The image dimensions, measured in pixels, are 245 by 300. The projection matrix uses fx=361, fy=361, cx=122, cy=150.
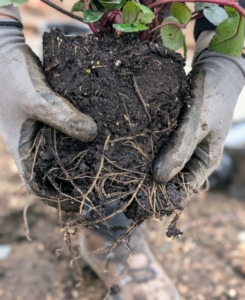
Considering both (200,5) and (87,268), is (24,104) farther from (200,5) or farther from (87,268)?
(87,268)

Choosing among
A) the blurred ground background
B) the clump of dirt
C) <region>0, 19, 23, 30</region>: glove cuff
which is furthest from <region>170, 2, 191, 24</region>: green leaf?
the blurred ground background

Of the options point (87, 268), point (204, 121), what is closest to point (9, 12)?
point (204, 121)

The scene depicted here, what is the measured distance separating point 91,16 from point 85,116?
259 mm

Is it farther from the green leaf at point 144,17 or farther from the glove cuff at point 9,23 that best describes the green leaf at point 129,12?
the glove cuff at point 9,23

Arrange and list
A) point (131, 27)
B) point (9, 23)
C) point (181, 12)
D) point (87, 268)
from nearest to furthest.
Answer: point (131, 27) < point (181, 12) < point (9, 23) < point (87, 268)

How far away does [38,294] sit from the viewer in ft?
5.08

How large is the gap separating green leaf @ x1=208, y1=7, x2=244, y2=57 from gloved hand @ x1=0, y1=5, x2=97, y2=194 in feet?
1.48

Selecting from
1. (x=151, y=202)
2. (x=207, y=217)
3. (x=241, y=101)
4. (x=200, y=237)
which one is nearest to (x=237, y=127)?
(x=241, y=101)

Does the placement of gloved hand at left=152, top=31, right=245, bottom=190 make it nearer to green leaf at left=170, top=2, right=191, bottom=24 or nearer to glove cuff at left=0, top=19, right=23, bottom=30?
green leaf at left=170, top=2, right=191, bottom=24

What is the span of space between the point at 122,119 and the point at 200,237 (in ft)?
3.90

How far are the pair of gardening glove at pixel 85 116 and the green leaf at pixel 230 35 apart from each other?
87 millimetres

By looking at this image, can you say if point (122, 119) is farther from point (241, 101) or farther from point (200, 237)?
point (241, 101)

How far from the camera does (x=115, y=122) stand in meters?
0.92

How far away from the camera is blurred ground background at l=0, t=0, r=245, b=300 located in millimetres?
1595
